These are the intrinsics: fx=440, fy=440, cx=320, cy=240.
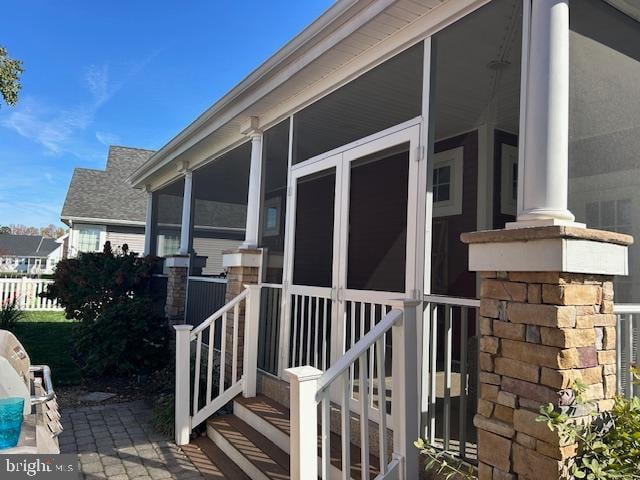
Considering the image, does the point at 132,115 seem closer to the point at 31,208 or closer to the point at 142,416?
the point at 142,416

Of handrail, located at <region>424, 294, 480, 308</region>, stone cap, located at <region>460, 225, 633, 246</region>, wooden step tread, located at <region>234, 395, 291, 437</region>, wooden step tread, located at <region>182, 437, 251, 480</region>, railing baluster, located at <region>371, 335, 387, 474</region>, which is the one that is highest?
stone cap, located at <region>460, 225, 633, 246</region>

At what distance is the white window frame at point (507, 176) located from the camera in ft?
16.9

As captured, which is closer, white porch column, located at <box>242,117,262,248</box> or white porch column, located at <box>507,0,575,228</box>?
white porch column, located at <box>507,0,575,228</box>

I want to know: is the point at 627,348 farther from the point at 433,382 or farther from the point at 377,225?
the point at 377,225

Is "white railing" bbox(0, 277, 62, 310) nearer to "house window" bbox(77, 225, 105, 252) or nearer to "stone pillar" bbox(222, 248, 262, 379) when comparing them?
"house window" bbox(77, 225, 105, 252)

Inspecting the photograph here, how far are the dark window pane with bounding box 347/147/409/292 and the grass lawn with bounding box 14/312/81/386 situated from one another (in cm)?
460

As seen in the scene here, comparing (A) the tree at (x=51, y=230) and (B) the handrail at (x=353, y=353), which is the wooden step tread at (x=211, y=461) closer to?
(B) the handrail at (x=353, y=353)

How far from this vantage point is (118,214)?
55.4ft

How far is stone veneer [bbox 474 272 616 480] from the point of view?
176cm

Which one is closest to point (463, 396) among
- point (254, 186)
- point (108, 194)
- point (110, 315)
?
point (254, 186)

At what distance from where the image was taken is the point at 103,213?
16734mm

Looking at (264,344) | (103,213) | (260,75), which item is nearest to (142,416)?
(264,344)

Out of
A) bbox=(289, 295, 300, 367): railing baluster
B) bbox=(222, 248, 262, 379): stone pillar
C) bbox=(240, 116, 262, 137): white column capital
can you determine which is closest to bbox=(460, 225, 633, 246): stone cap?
bbox=(289, 295, 300, 367): railing baluster

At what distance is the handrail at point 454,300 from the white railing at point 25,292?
13.5 m
